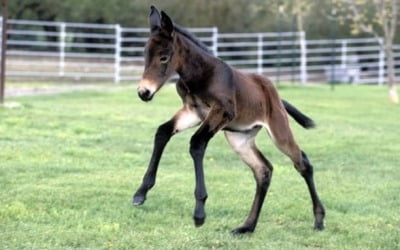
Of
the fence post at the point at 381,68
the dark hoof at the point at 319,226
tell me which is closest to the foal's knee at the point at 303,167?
the dark hoof at the point at 319,226

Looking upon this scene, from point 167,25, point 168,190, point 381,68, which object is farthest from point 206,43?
point 167,25

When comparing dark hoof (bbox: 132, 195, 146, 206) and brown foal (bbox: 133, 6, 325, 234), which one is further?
dark hoof (bbox: 132, 195, 146, 206)

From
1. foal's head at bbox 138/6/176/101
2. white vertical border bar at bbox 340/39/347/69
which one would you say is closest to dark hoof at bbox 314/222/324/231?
foal's head at bbox 138/6/176/101

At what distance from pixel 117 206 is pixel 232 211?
3.34 ft

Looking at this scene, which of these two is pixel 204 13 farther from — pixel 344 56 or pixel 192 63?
pixel 192 63

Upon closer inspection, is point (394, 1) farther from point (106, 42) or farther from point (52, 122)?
point (106, 42)

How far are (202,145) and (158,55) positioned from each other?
2.23ft

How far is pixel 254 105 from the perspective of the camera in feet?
17.2

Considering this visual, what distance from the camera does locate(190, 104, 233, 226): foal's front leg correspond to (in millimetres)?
4594

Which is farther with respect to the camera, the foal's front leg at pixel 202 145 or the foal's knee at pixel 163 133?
the foal's knee at pixel 163 133

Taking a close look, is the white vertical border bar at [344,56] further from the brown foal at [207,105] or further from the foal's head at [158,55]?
the foal's head at [158,55]

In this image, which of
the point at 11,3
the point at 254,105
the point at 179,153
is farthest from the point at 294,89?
the point at 254,105

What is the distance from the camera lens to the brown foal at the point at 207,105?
14.8 feet

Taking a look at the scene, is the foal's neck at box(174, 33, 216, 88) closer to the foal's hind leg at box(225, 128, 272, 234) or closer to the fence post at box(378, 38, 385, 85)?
the foal's hind leg at box(225, 128, 272, 234)
